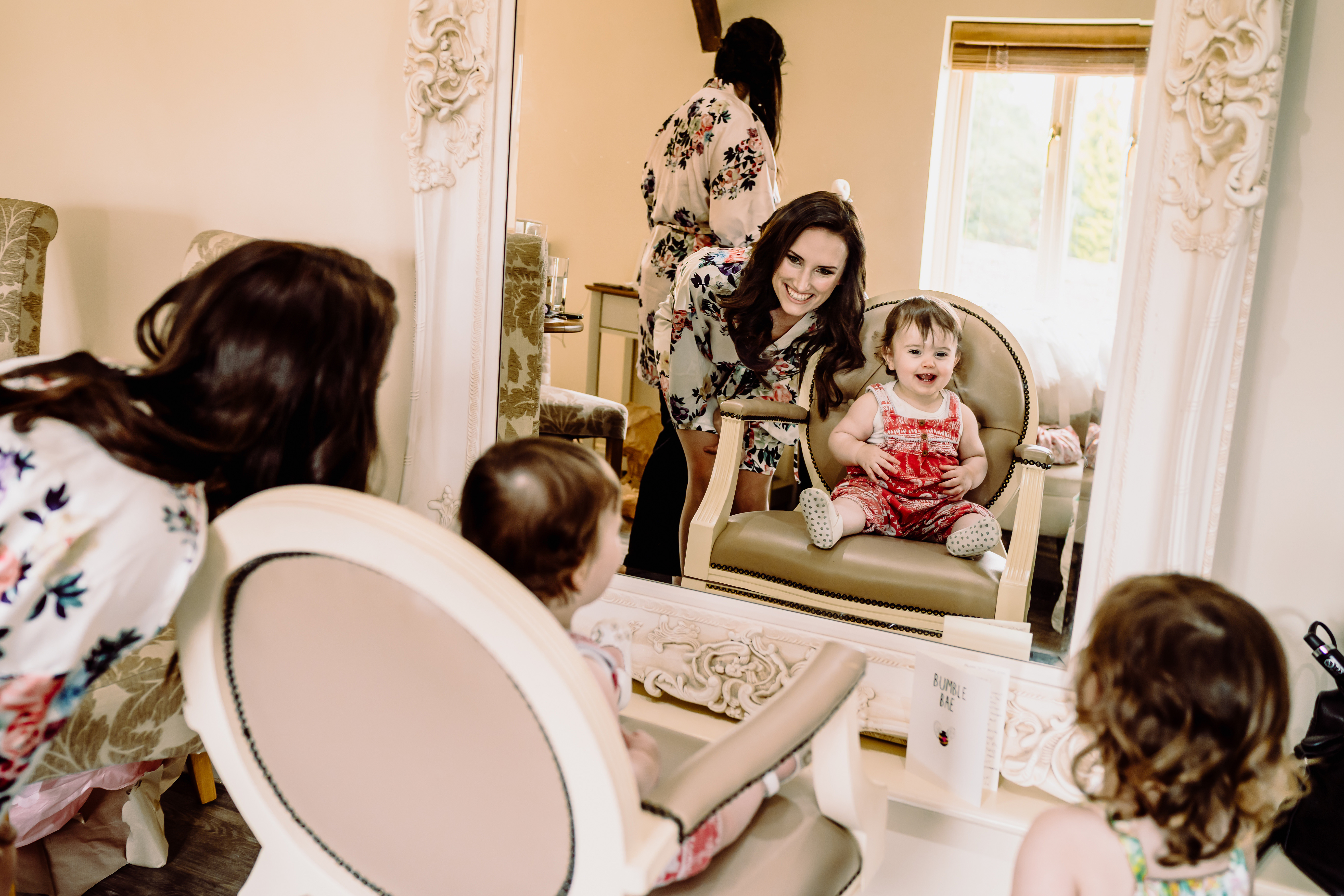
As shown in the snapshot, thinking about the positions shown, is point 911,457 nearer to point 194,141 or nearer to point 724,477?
point 724,477

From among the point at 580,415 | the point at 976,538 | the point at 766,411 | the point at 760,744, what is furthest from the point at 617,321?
the point at 760,744

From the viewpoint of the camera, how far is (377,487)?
1932 mm

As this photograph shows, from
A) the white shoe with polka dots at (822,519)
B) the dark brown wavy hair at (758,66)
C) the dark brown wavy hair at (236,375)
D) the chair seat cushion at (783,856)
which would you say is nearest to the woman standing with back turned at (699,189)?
the dark brown wavy hair at (758,66)

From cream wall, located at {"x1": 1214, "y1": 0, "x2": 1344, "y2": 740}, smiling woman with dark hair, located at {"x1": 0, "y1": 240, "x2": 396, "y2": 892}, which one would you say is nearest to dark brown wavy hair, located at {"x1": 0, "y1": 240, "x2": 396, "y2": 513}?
smiling woman with dark hair, located at {"x1": 0, "y1": 240, "x2": 396, "y2": 892}

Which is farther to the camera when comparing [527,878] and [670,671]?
[670,671]

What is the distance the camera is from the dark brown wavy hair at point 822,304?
5.26ft

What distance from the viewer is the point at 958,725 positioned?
4.95ft

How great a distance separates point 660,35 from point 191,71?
1.15 meters

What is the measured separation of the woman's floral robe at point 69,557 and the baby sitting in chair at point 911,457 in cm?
108

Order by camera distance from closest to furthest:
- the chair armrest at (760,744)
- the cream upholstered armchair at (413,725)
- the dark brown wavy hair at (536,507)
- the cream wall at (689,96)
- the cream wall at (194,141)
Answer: the cream upholstered armchair at (413,725) < the chair armrest at (760,744) < the dark brown wavy hair at (536,507) < the cream wall at (689,96) < the cream wall at (194,141)

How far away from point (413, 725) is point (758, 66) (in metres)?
1.26

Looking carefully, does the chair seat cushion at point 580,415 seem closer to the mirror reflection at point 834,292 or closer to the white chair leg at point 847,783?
the mirror reflection at point 834,292

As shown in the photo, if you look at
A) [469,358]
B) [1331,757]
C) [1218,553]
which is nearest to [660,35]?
[469,358]

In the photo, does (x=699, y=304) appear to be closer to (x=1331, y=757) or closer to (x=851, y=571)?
(x=851, y=571)
